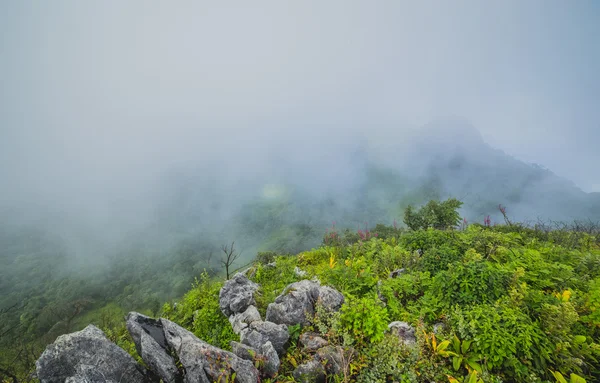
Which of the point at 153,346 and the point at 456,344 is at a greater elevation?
the point at 456,344

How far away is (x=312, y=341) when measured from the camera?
6.61m

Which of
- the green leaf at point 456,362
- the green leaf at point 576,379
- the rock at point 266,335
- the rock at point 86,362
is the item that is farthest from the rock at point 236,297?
the green leaf at point 576,379

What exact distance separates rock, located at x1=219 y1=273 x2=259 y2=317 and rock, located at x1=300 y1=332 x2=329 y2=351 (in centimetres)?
288

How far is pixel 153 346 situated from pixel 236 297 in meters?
3.20

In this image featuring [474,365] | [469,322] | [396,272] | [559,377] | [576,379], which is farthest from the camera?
[396,272]

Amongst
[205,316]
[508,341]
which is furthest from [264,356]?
[508,341]

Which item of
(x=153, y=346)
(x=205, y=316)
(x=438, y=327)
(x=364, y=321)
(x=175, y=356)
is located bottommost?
(x=205, y=316)

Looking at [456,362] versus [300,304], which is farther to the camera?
[300,304]

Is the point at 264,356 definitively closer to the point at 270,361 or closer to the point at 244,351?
the point at 270,361

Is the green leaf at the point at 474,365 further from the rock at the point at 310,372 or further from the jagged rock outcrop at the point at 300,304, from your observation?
the jagged rock outcrop at the point at 300,304

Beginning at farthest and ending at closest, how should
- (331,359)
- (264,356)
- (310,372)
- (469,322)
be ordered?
(264,356) → (331,359) → (469,322) → (310,372)

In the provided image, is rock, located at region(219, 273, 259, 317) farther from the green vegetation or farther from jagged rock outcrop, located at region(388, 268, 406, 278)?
jagged rock outcrop, located at region(388, 268, 406, 278)

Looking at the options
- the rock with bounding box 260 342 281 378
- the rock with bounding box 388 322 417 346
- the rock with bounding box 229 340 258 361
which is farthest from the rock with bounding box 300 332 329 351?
the rock with bounding box 388 322 417 346

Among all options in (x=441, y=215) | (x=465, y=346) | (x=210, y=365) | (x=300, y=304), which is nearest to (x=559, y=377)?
(x=465, y=346)
